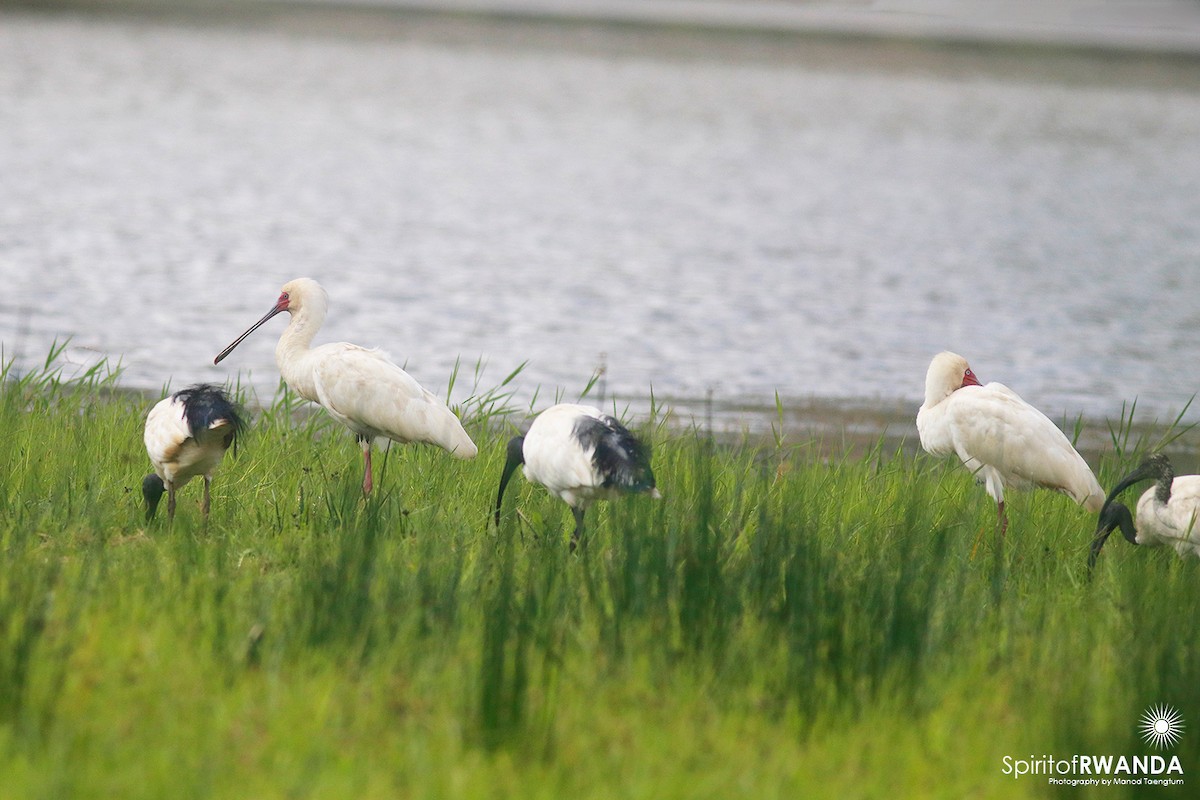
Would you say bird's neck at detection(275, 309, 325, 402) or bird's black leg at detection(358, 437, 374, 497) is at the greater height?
bird's neck at detection(275, 309, 325, 402)

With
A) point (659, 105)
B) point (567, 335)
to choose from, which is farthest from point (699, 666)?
point (659, 105)

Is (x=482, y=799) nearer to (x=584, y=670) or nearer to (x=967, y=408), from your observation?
(x=584, y=670)

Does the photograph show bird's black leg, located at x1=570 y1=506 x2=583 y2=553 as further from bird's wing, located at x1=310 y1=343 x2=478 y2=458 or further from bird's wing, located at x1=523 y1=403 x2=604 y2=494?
bird's wing, located at x1=310 y1=343 x2=478 y2=458

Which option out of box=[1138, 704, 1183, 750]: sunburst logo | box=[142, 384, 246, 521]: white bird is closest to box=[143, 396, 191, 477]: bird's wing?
box=[142, 384, 246, 521]: white bird

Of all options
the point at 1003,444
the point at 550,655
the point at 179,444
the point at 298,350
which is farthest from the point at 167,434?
the point at 1003,444

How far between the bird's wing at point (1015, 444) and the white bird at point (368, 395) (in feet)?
7.41

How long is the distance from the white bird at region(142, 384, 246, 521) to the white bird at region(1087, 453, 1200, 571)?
11.5ft

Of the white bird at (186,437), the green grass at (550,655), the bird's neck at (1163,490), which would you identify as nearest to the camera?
the green grass at (550,655)

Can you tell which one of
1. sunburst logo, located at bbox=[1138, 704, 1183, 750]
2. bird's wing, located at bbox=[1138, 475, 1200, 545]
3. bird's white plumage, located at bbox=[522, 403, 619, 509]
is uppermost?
bird's white plumage, located at bbox=[522, 403, 619, 509]

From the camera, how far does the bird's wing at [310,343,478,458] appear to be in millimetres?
7062

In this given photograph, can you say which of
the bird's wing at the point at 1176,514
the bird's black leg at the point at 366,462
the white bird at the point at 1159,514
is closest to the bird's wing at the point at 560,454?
the bird's black leg at the point at 366,462

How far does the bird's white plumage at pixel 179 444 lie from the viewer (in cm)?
610

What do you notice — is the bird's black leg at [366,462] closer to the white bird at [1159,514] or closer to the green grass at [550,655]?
the green grass at [550,655]

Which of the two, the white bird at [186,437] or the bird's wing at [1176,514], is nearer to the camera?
the white bird at [186,437]
